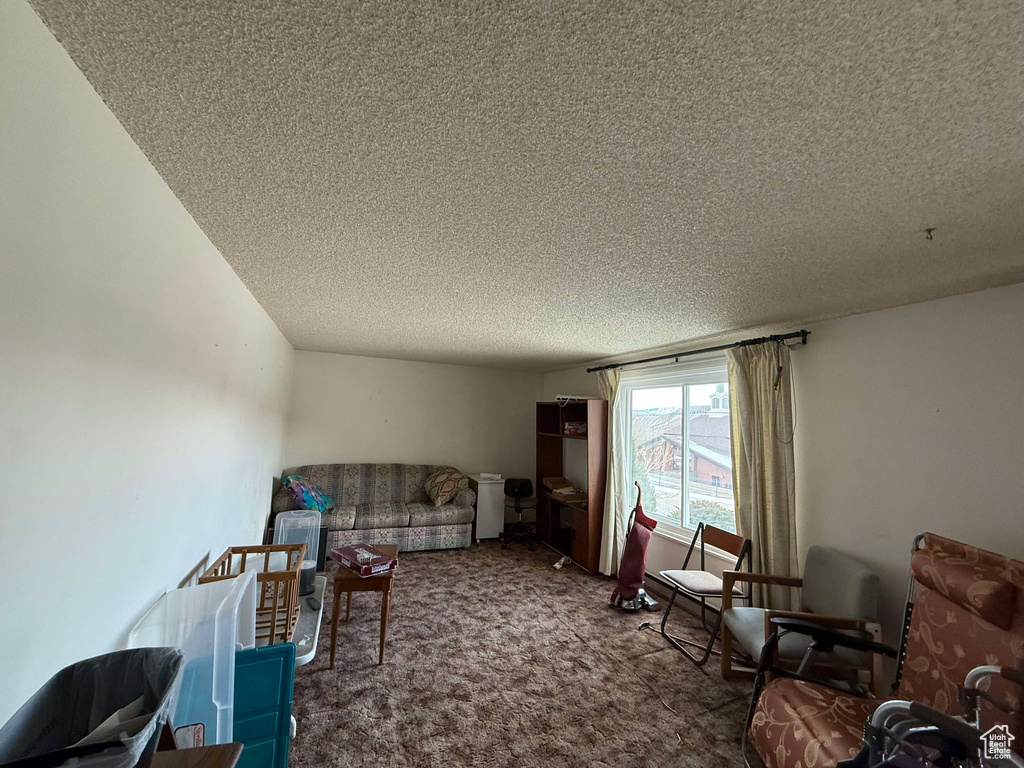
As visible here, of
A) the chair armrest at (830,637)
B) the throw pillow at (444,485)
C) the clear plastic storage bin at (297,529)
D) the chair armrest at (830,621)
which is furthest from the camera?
the throw pillow at (444,485)

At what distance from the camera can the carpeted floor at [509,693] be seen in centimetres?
183

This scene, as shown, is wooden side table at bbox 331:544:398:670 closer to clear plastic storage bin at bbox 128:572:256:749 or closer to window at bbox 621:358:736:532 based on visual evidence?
clear plastic storage bin at bbox 128:572:256:749

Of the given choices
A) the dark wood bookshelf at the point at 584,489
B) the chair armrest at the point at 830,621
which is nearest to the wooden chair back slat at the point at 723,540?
the chair armrest at the point at 830,621

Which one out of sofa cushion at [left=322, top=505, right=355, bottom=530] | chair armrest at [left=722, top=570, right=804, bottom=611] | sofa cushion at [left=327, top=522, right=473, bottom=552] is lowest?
sofa cushion at [left=327, top=522, right=473, bottom=552]

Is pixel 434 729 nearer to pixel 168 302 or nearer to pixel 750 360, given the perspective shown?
pixel 168 302

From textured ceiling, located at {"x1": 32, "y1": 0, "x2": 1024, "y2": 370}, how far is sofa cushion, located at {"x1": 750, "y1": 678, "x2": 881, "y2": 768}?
182cm

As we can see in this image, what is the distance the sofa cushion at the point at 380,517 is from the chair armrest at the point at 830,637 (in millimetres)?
3644

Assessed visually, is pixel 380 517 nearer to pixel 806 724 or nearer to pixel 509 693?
pixel 509 693

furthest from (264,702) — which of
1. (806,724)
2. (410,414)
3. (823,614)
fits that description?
(410,414)

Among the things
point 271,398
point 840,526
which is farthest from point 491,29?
point 271,398

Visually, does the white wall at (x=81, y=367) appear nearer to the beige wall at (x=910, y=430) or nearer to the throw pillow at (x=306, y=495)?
the throw pillow at (x=306, y=495)

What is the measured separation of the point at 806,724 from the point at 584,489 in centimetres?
332

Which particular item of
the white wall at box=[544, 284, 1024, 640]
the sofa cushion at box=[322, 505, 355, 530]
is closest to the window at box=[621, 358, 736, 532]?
the white wall at box=[544, 284, 1024, 640]

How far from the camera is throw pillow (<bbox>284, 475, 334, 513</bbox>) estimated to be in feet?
13.5
